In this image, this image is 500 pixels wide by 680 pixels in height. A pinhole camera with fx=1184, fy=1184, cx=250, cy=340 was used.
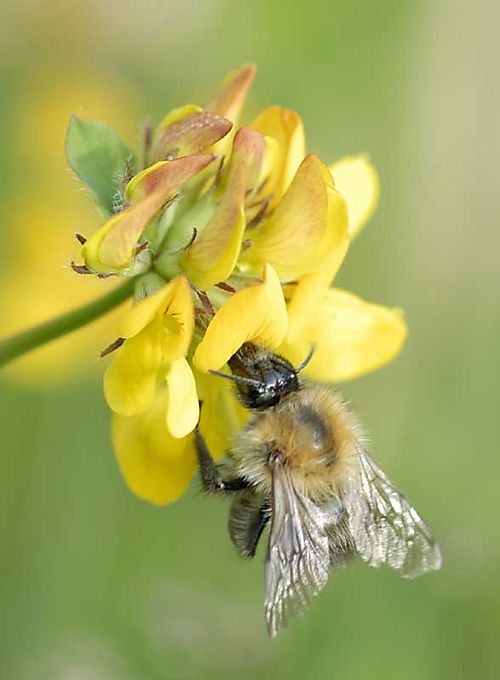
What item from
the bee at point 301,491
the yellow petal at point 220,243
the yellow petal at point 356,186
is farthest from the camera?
the yellow petal at point 356,186

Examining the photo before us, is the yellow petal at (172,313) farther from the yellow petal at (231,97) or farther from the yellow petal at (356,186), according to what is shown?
the yellow petal at (356,186)

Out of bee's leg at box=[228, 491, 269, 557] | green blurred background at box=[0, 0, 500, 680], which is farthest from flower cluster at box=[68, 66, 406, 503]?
green blurred background at box=[0, 0, 500, 680]

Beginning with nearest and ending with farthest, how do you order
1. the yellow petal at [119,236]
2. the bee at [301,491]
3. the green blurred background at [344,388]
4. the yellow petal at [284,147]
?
the yellow petal at [119,236], the bee at [301,491], the yellow petal at [284,147], the green blurred background at [344,388]

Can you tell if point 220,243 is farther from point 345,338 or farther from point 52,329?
point 345,338

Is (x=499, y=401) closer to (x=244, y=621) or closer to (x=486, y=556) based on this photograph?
(x=486, y=556)

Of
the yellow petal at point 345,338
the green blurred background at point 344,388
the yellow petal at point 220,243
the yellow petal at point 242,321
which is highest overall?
the yellow petal at point 220,243

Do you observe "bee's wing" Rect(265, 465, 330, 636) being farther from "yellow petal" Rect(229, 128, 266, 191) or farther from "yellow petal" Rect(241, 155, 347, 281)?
"yellow petal" Rect(229, 128, 266, 191)

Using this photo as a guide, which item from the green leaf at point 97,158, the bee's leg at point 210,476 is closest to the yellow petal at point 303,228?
the green leaf at point 97,158
